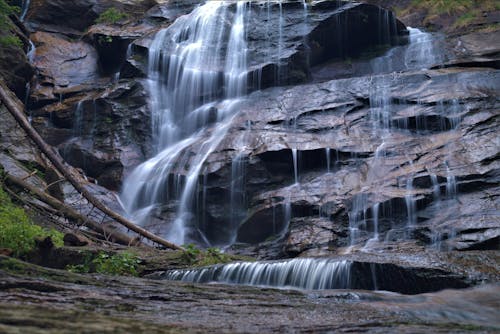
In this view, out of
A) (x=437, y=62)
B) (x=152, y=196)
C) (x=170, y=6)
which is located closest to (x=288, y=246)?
(x=152, y=196)

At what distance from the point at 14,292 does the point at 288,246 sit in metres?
8.53

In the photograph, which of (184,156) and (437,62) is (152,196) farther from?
(437,62)

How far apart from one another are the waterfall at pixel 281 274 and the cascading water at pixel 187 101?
539 centimetres

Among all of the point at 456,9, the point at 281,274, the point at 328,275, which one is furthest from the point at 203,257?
the point at 456,9

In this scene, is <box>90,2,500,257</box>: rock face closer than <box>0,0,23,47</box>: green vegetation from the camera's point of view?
Yes

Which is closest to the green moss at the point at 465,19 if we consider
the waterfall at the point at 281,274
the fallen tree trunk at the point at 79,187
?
the fallen tree trunk at the point at 79,187

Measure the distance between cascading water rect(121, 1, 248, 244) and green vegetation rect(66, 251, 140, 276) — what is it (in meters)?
4.83

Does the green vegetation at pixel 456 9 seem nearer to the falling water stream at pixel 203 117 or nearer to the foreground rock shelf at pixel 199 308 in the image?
the falling water stream at pixel 203 117

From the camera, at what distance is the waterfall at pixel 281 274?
7.82 m

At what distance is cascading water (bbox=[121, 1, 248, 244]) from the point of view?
14.6 meters

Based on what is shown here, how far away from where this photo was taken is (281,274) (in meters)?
8.21

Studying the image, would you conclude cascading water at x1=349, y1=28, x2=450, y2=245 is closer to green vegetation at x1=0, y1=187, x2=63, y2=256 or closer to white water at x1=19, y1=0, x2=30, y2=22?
green vegetation at x1=0, y1=187, x2=63, y2=256

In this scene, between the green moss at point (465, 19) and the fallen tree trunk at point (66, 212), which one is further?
the green moss at point (465, 19)

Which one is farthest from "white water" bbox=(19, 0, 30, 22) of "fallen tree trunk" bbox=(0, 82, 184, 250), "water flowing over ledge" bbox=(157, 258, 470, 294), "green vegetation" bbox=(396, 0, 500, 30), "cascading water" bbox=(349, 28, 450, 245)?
"water flowing over ledge" bbox=(157, 258, 470, 294)
